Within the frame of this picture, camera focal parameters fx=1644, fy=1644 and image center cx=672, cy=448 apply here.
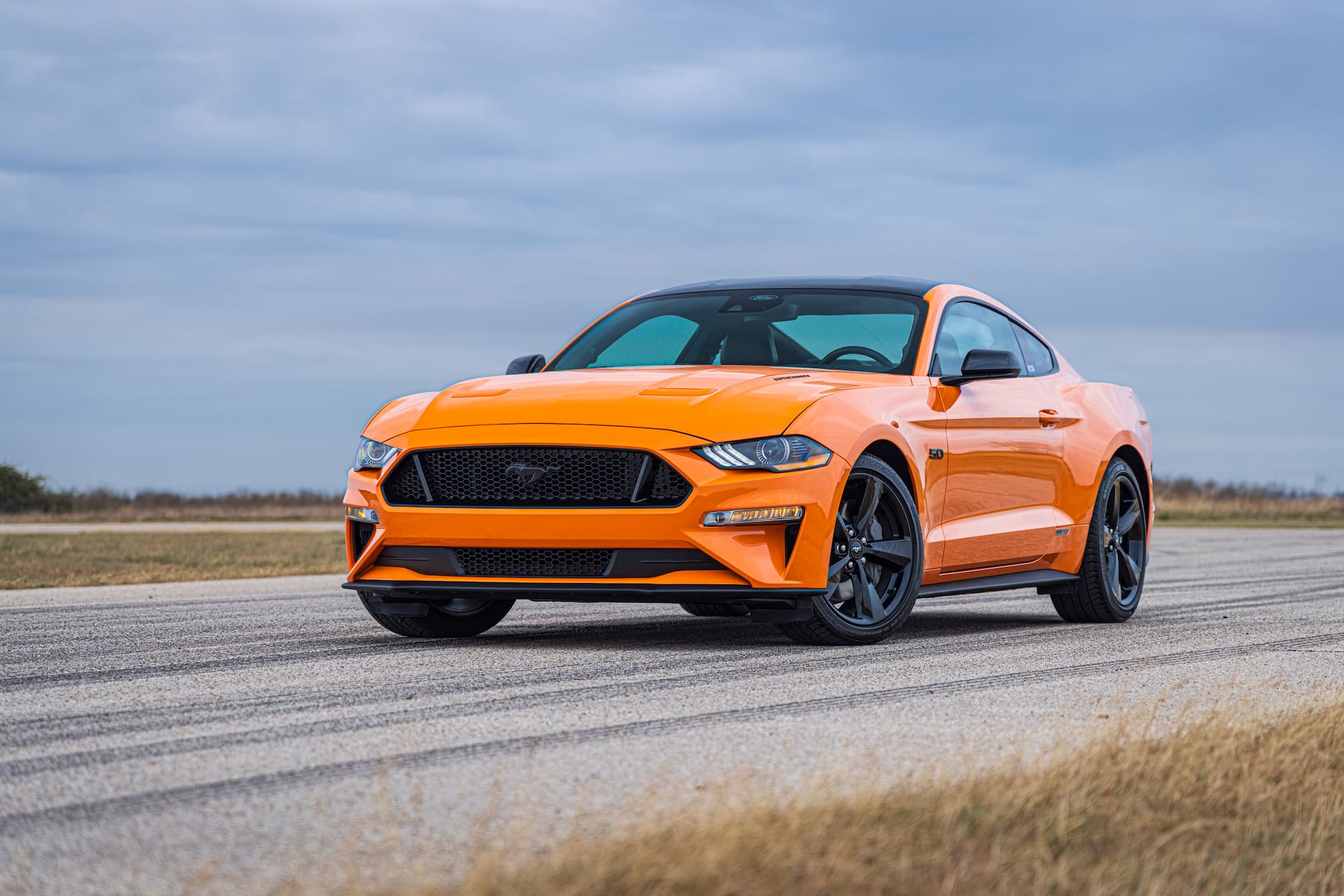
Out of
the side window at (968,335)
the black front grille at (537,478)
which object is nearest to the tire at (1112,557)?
the side window at (968,335)

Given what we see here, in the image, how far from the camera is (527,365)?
26.9ft

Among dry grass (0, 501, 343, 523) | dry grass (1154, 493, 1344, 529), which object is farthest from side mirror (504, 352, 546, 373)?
dry grass (0, 501, 343, 523)

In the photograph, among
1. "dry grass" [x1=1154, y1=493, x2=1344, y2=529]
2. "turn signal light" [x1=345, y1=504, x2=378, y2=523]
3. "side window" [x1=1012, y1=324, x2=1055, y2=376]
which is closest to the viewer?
"turn signal light" [x1=345, y1=504, x2=378, y2=523]

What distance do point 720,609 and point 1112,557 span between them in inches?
115

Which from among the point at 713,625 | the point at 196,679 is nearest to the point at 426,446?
the point at 196,679

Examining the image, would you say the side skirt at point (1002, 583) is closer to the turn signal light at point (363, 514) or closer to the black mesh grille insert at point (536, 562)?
the black mesh grille insert at point (536, 562)

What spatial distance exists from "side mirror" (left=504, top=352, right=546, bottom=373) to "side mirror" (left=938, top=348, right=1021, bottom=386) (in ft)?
6.59

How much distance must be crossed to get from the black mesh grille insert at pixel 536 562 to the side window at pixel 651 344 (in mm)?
1645

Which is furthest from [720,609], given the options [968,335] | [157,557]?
[157,557]

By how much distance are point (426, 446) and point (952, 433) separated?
2.40 meters

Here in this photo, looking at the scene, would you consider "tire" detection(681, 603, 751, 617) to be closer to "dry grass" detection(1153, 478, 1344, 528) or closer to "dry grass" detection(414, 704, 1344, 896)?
Answer: "dry grass" detection(414, 704, 1344, 896)

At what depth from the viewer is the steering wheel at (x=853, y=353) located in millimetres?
7686

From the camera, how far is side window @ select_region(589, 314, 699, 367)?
26.2ft

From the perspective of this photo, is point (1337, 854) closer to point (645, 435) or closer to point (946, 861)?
point (946, 861)
